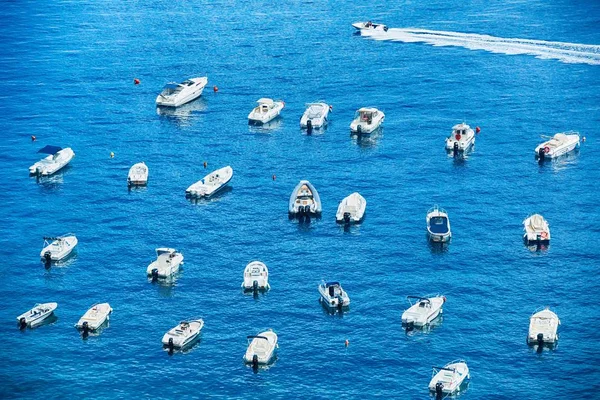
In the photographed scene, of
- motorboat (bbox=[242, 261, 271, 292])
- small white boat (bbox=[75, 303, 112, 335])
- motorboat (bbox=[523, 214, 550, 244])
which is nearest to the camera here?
small white boat (bbox=[75, 303, 112, 335])

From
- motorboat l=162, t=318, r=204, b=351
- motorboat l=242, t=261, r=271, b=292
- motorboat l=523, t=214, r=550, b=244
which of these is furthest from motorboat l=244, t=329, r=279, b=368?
motorboat l=523, t=214, r=550, b=244

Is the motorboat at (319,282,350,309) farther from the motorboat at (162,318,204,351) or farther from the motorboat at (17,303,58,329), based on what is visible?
the motorboat at (17,303,58,329)

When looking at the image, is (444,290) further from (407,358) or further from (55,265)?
(55,265)

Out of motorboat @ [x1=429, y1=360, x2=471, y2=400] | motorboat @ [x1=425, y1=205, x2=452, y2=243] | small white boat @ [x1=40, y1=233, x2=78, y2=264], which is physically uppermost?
motorboat @ [x1=425, y1=205, x2=452, y2=243]

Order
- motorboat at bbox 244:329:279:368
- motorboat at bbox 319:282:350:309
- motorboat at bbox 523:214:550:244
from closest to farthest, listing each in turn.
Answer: motorboat at bbox 244:329:279:368
motorboat at bbox 319:282:350:309
motorboat at bbox 523:214:550:244

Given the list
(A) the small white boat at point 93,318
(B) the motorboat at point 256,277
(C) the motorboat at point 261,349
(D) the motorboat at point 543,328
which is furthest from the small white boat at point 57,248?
(D) the motorboat at point 543,328

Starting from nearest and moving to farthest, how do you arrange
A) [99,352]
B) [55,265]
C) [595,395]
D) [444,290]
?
1. [595,395]
2. [99,352]
3. [444,290]
4. [55,265]

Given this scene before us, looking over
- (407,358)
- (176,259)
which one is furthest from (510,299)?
(176,259)

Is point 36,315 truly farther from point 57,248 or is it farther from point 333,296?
point 333,296
